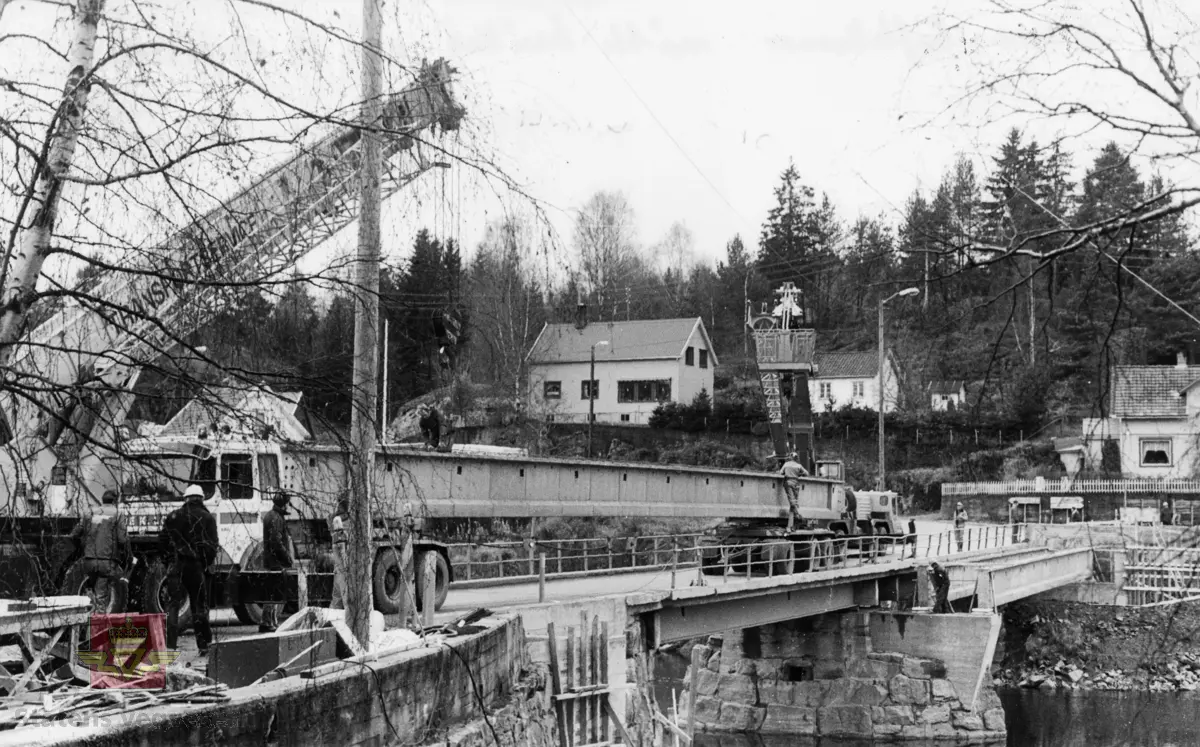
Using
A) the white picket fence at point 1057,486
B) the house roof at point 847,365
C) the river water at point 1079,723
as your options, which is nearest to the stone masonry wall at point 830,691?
the river water at point 1079,723

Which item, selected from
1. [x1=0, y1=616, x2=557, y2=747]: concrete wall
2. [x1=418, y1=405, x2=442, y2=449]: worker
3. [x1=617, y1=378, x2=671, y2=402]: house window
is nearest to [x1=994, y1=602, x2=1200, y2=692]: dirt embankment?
[x1=418, y1=405, x2=442, y2=449]: worker

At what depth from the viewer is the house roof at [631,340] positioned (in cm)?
7862

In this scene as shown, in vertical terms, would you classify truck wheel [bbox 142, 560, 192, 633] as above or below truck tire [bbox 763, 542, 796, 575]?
above

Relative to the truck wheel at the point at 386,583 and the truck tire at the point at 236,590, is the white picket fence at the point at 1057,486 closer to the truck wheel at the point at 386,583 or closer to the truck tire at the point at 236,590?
the truck wheel at the point at 386,583

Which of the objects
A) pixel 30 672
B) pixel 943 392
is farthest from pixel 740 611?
pixel 943 392

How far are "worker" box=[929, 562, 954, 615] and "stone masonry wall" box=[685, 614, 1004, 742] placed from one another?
151 centimetres

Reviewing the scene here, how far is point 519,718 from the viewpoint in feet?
50.6

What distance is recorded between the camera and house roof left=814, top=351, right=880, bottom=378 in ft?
279

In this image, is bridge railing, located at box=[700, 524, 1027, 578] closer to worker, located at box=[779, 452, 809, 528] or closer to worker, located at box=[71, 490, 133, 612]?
worker, located at box=[779, 452, 809, 528]

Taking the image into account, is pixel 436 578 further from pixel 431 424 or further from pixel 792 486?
pixel 792 486

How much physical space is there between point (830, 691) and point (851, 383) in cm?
5105

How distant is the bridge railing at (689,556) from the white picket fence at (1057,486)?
1459 cm

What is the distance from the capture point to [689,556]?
3772 cm

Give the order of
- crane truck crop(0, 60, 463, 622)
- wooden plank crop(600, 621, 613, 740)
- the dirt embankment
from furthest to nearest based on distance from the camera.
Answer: the dirt embankment
wooden plank crop(600, 621, 613, 740)
crane truck crop(0, 60, 463, 622)
